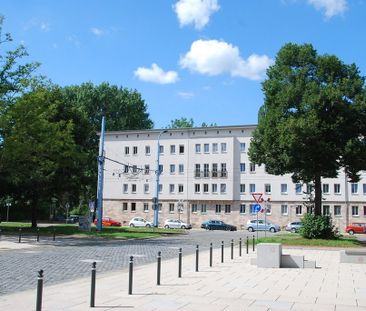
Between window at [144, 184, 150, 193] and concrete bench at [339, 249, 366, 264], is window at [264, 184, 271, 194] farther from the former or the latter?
concrete bench at [339, 249, 366, 264]

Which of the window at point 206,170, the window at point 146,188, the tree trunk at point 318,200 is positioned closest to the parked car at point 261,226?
the window at point 206,170

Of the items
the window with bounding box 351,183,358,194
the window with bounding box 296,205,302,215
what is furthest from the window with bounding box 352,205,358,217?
the window with bounding box 296,205,302,215

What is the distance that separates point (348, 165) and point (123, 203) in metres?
53.3

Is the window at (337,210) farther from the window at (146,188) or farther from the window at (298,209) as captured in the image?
the window at (146,188)

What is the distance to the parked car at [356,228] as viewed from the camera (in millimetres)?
66000

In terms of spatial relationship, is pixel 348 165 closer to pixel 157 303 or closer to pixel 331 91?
pixel 331 91

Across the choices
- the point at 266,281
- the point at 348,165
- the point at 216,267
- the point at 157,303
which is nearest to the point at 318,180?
the point at 348,165

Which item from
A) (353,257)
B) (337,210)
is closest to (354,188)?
(337,210)

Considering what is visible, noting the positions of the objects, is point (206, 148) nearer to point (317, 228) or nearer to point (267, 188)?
point (267, 188)

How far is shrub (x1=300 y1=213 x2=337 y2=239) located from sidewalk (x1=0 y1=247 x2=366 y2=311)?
1679 cm

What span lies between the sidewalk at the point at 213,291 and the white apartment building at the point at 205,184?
56851mm

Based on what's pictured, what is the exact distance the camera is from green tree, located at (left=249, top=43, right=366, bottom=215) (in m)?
33.7

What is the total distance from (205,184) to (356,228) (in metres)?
23.0

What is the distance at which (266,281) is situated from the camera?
47.1 ft
